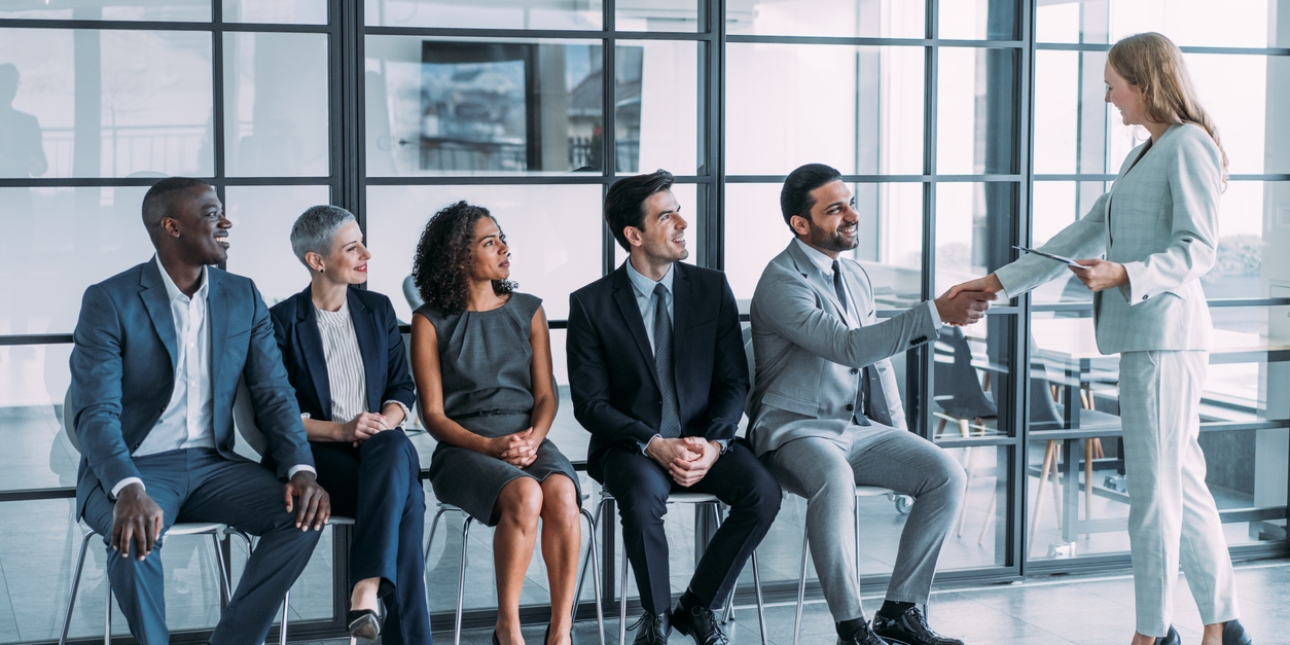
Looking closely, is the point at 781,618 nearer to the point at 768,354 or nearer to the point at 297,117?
the point at 768,354

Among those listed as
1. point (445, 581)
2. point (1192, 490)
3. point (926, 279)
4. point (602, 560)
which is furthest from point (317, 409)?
point (1192, 490)

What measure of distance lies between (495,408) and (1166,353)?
6.12 feet

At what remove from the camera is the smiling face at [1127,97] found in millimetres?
3215

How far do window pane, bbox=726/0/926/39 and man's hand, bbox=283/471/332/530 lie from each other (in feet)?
6.54

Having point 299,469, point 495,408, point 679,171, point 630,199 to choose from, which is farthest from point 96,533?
point 679,171

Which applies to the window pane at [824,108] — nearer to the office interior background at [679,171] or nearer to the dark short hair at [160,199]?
the office interior background at [679,171]

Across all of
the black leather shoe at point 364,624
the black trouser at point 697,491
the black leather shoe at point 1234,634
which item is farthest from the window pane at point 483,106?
the black leather shoe at point 1234,634

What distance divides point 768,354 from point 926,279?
32.5 inches

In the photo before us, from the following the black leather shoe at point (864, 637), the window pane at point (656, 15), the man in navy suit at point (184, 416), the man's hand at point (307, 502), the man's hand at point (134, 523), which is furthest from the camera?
the window pane at point (656, 15)

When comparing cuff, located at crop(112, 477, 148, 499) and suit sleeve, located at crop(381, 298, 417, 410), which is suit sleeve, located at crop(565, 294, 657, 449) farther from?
cuff, located at crop(112, 477, 148, 499)

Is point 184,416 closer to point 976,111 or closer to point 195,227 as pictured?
point 195,227

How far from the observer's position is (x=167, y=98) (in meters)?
3.53

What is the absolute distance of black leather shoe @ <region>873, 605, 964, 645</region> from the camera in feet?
11.2

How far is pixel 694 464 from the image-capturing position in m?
3.36
